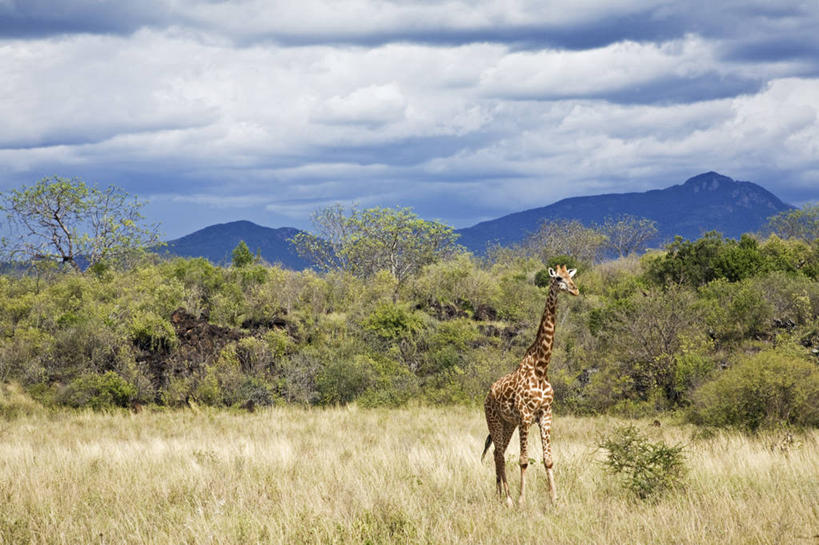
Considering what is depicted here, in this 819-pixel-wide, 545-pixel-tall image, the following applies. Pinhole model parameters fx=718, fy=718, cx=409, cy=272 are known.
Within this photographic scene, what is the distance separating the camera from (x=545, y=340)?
29.2 ft

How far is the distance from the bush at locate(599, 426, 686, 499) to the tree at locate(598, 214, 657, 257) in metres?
107

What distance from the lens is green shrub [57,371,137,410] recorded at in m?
24.8

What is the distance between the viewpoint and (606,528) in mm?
7098

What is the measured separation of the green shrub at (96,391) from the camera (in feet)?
81.2

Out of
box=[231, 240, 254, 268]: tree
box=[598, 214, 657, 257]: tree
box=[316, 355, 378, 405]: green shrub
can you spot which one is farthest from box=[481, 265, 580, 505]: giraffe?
box=[598, 214, 657, 257]: tree

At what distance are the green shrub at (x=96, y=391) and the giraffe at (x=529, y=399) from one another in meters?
19.4

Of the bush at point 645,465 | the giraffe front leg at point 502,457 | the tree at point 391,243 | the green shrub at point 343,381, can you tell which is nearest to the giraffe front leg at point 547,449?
the giraffe front leg at point 502,457

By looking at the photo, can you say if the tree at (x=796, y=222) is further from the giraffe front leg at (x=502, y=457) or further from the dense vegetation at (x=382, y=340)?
the giraffe front leg at (x=502, y=457)

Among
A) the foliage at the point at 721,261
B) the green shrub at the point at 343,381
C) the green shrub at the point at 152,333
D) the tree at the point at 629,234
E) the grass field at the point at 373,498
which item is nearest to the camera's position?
the grass field at the point at 373,498

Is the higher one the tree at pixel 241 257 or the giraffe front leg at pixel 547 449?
the tree at pixel 241 257

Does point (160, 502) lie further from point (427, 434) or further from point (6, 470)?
point (427, 434)

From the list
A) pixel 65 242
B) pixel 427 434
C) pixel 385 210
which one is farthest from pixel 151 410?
pixel 385 210

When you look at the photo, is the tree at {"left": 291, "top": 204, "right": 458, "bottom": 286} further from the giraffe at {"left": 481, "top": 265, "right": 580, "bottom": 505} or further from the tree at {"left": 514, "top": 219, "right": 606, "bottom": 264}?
the giraffe at {"left": 481, "top": 265, "right": 580, "bottom": 505}

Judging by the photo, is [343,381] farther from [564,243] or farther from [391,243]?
[564,243]
